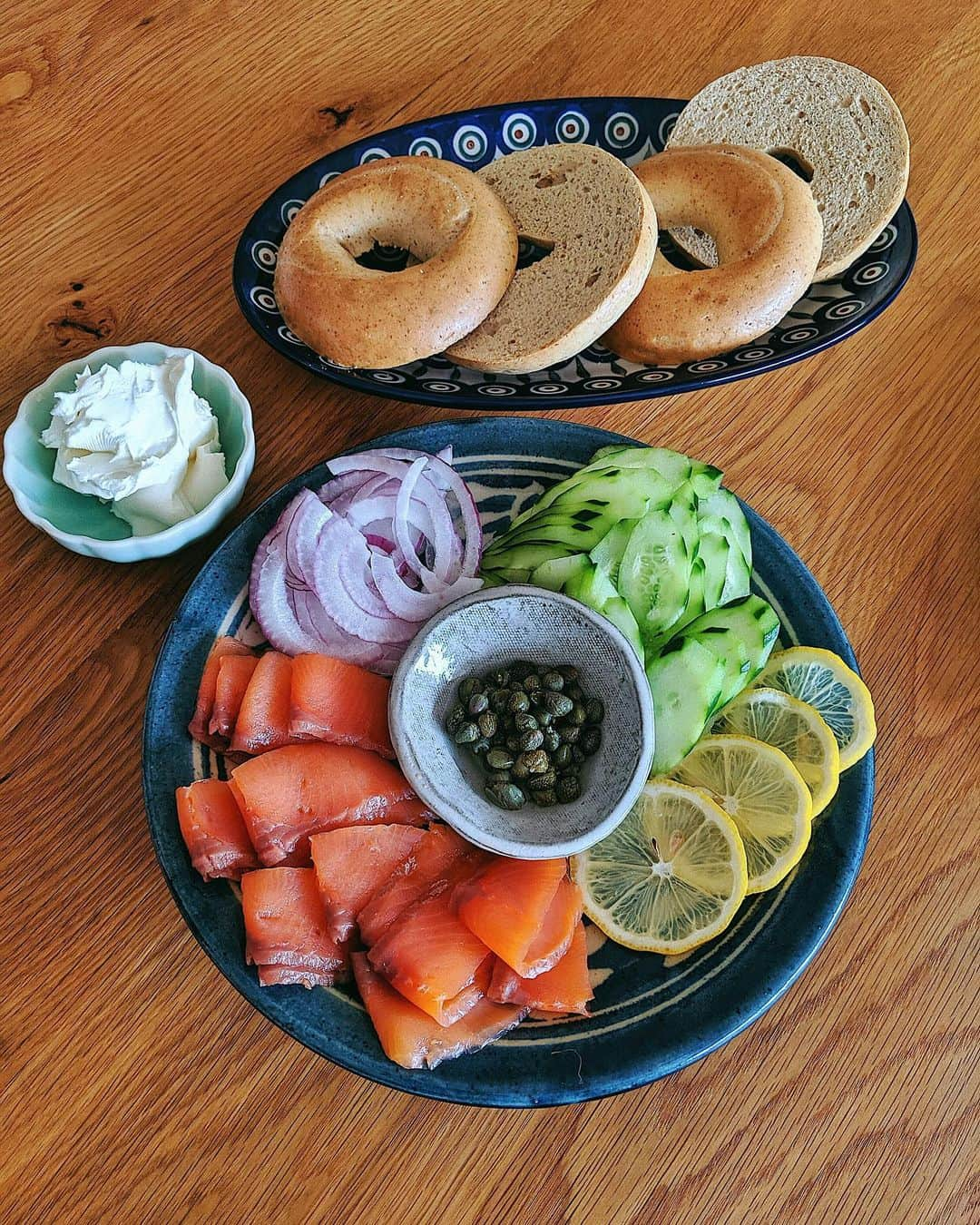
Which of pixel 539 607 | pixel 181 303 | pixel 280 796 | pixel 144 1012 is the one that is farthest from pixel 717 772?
pixel 181 303

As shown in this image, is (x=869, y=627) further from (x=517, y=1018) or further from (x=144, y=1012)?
(x=144, y=1012)

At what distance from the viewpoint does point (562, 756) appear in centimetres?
129

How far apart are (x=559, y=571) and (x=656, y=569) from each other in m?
0.13

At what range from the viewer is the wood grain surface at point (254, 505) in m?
1.24

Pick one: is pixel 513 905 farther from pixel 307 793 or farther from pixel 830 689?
pixel 830 689

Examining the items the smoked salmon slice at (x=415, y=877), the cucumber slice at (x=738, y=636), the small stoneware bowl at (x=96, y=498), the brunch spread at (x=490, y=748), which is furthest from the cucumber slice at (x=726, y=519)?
the small stoneware bowl at (x=96, y=498)

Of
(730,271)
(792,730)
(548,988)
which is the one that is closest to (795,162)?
(730,271)

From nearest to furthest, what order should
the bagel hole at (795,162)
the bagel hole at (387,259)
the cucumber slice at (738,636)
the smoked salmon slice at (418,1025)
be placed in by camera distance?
the smoked salmon slice at (418,1025), the cucumber slice at (738,636), the bagel hole at (387,259), the bagel hole at (795,162)

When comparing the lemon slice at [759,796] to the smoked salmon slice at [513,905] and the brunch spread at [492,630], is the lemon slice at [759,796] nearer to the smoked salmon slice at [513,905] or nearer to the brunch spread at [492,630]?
the brunch spread at [492,630]

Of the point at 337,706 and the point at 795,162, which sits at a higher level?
the point at 795,162

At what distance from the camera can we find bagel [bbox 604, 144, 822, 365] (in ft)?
4.77

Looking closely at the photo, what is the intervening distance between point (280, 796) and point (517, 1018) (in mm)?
400

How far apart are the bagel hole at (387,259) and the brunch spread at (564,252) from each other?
0.6 inches

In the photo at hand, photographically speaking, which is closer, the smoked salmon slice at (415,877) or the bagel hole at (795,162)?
the smoked salmon slice at (415,877)
